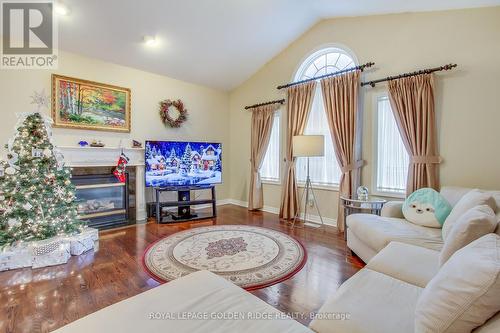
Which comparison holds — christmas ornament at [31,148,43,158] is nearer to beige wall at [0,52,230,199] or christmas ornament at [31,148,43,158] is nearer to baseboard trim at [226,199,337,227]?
beige wall at [0,52,230,199]

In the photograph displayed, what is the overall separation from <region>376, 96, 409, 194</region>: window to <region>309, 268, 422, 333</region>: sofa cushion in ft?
7.86

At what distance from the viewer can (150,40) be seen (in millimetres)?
3719

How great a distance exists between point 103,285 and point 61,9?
3223mm

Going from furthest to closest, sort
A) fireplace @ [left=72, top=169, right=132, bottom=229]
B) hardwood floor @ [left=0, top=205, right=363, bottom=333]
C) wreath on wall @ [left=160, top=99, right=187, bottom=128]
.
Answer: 1. wreath on wall @ [left=160, top=99, right=187, bottom=128]
2. fireplace @ [left=72, top=169, right=132, bottom=229]
3. hardwood floor @ [left=0, top=205, right=363, bottom=333]

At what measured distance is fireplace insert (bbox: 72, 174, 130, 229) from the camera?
149 inches

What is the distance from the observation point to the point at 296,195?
446 cm

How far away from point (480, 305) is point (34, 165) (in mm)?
3796

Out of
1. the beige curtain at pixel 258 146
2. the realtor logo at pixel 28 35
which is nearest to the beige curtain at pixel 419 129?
the beige curtain at pixel 258 146

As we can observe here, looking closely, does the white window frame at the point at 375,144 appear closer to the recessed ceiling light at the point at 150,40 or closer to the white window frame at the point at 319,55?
the white window frame at the point at 319,55

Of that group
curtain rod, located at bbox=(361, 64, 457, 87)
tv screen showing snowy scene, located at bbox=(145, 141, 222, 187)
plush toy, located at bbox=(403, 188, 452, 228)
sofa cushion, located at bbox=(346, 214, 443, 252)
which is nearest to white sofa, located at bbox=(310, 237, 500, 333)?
sofa cushion, located at bbox=(346, 214, 443, 252)

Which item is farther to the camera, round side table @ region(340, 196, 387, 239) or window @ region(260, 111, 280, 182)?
window @ region(260, 111, 280, 182)

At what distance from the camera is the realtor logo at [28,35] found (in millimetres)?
2990

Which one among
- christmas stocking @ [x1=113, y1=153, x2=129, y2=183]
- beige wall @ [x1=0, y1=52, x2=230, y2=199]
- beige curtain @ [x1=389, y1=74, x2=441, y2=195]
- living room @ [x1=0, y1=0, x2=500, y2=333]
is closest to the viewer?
living room @ [x1=0, y1=0, x2=500, y2=333]

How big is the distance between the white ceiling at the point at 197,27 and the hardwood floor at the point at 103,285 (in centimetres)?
292
